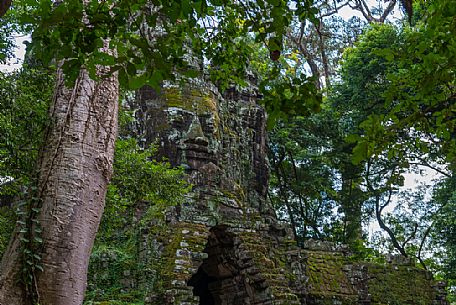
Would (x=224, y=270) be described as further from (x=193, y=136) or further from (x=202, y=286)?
(x=193, y=136)

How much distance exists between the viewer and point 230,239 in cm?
1184

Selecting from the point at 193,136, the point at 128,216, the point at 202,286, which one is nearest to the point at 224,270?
the point at 202,286

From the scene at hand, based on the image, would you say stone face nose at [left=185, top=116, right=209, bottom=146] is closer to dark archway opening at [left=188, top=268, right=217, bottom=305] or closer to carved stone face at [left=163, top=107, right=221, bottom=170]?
carved stone face at [left=163, top=107, right=221, bottom=170]

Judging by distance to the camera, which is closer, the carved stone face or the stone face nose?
the carved stone face

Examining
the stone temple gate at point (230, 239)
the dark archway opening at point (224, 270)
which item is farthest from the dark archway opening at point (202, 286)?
the dark archway opening at point (224, 270)

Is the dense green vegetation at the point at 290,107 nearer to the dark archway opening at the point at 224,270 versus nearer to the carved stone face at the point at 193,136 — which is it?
the carved stone face at the point at 193,136

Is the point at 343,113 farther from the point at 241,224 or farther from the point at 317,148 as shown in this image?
the point at 241,224

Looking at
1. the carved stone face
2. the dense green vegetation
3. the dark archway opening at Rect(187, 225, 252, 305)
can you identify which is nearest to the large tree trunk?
the dense green vegetation

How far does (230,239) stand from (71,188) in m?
8.21

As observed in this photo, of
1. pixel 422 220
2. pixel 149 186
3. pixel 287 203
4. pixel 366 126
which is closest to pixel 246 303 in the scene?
pixel 149 186

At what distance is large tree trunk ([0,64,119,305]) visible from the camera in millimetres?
3680

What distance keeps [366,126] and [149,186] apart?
5.26m

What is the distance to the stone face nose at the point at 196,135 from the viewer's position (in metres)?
12.8

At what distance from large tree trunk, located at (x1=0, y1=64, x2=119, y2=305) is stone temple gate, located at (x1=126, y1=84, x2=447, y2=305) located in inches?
241
